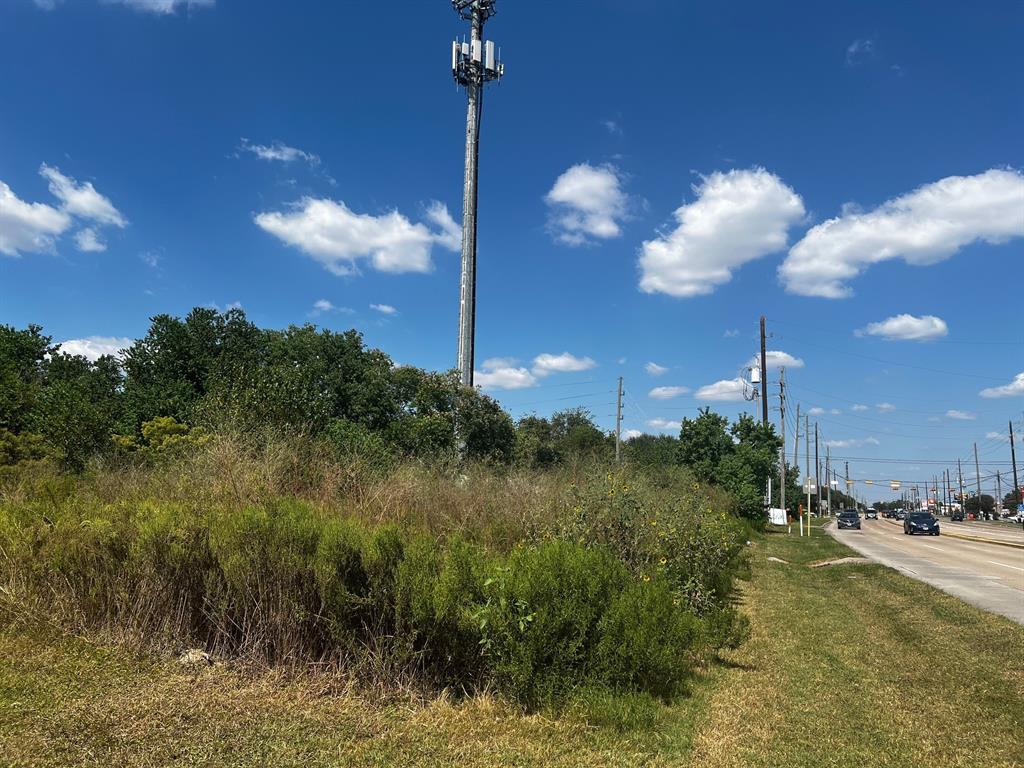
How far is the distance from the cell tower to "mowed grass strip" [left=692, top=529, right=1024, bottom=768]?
28657 millimetres

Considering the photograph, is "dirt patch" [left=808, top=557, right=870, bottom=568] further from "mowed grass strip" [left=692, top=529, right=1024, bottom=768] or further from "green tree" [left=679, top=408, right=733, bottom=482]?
"green tree" [left=679, top=408, right=733, bottom=482]

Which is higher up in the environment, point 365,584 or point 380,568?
point 380,568

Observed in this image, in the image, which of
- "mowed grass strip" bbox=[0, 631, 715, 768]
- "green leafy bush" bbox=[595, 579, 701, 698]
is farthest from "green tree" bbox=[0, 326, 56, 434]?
"green leafy bush" bbox=[595, 579, 701, 698]

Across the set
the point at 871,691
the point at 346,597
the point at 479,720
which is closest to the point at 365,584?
the point at 346,597

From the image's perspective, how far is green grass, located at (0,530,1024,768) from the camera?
13.1 feet

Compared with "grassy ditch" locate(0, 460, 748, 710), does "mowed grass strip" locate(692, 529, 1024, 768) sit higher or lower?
lower

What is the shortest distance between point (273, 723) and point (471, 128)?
40427 mm

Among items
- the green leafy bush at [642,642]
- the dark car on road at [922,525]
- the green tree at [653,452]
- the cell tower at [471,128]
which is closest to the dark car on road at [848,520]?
the dark car on road at [922,525]

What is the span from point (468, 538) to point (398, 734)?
2821 mm

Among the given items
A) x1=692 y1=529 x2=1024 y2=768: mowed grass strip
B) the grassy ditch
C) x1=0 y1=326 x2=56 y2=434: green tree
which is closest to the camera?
x1=692 y1=529 x2=1024 y2=768: mowed grass strip

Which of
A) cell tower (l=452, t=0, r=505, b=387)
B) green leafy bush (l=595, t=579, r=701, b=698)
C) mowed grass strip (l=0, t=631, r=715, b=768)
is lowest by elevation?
mowed grass strip (l=0, t=631, r=715, b=768)

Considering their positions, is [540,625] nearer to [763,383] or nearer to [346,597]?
[346,597]

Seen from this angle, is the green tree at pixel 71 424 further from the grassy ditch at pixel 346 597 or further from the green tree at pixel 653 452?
the green tree at pixel 653 452

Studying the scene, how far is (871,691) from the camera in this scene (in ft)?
18.7
